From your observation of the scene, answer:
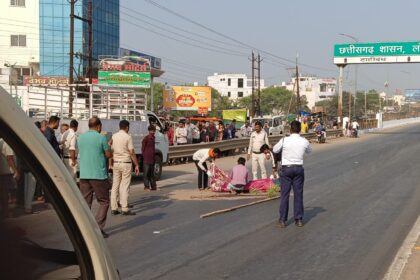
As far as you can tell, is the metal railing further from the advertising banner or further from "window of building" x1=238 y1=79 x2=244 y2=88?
"window of building" x1=238 y1=79 x2=244 y2=88

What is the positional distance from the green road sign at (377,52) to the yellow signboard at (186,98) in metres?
21.2

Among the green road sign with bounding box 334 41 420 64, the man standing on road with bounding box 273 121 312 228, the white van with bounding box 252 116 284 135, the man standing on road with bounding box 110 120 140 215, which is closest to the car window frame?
the man standing on road with bounding box 273 121 312 228

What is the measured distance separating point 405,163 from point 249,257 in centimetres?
1656

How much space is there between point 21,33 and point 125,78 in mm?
29093

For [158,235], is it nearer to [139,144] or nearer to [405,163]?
[139,144]

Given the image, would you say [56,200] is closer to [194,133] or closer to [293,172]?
[293,172]

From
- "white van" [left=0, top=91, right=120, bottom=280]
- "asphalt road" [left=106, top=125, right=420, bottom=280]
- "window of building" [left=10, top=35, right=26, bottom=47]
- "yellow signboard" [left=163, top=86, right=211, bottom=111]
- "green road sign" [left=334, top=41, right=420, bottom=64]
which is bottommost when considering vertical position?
"asphalt road" [left=106, top=125, right=420, bottom=280]

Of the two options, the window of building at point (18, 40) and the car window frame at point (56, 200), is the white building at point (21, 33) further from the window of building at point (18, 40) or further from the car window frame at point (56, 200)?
the car window frame at point (56, 200)

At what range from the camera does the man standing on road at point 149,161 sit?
14.0 meters

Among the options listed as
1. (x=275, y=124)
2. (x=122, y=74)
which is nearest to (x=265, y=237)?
(x=122, y=74)

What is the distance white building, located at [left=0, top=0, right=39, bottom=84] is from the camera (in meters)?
64.4

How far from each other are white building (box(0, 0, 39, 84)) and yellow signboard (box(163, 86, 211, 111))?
15865mm

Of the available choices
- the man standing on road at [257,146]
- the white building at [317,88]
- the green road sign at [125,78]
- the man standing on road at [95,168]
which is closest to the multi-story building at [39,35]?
the green road sign at [125,78]

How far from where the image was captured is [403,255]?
704 centimetres
